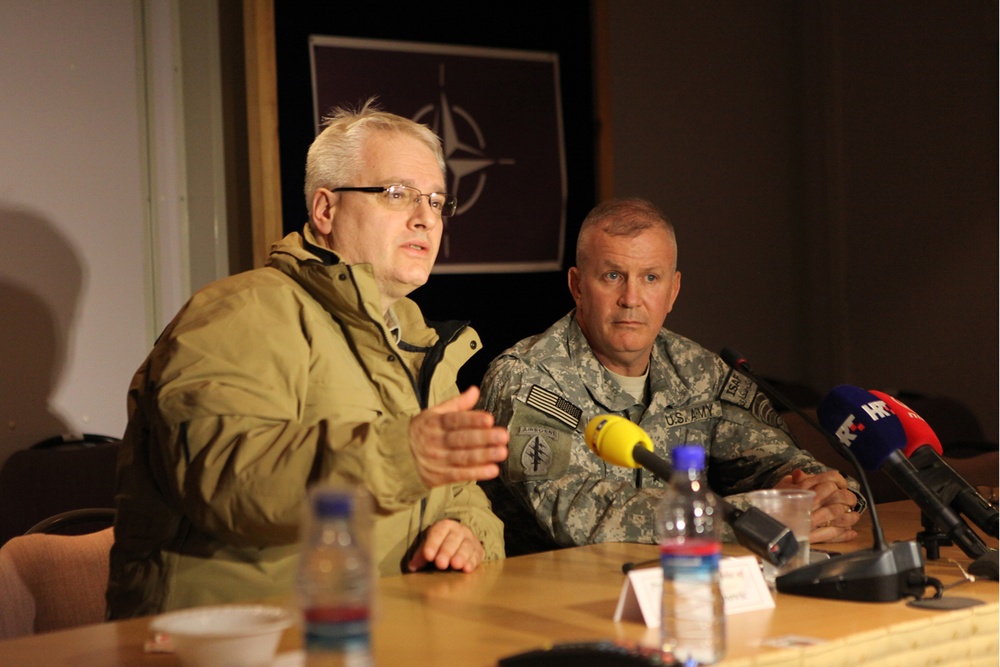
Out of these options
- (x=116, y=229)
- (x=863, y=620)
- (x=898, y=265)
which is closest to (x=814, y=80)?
(x=898, y=265)

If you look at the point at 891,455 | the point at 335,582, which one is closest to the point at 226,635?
the point at 335,582

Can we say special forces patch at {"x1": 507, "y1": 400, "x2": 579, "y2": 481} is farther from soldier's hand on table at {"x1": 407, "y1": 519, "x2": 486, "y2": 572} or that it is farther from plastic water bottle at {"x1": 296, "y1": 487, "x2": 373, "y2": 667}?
plastic water bottle at {"x1": 296, "y1": 487, "x2": 373, "y2": 667}

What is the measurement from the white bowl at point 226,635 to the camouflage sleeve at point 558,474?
106 cm

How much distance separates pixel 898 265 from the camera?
4.93 m

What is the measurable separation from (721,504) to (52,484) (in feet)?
6.86

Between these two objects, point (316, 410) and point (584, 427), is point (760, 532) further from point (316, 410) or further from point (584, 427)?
point (584, 427)

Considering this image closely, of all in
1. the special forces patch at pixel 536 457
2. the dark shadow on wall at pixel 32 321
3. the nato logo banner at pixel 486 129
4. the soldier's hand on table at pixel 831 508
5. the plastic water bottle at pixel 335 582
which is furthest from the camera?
the nato logo banner at pixel 486 129

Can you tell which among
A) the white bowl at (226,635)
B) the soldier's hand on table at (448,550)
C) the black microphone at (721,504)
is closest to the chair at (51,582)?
the soldier's hand on table at (448,550)

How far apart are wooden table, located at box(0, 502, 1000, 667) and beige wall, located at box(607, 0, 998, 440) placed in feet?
10.00

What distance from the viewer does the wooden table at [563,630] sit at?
1.38m

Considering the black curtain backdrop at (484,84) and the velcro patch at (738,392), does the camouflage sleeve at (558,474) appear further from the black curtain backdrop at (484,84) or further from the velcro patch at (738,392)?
the black curtain backdrop at (484,84)

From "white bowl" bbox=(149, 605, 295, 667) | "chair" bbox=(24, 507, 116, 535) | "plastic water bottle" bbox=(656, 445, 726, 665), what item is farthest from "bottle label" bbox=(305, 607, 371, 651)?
"chair" bbox=(24, 507, 116, 535)

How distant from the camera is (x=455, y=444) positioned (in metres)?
1.55

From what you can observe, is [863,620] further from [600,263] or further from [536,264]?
[536,264]
